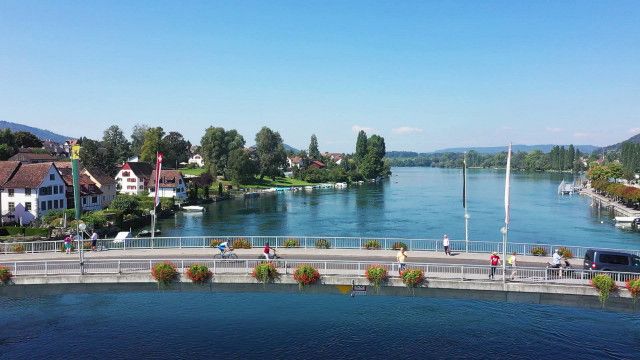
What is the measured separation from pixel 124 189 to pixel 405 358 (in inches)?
4204

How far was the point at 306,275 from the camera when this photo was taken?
89.0 ft

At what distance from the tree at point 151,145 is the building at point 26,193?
8636 cm

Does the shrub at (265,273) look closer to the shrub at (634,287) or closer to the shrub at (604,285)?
the shrub at (604,285)

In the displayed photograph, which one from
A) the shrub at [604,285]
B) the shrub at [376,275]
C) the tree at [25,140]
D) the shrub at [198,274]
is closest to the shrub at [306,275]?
the shrub at [376,275]

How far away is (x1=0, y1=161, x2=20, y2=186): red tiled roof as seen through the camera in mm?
74625

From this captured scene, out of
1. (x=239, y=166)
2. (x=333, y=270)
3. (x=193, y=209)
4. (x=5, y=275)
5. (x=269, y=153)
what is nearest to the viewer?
(x=5, y=275)

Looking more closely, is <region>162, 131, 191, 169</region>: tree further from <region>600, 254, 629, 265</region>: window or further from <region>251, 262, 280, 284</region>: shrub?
<region>600, 254, 629, 265</region>: window

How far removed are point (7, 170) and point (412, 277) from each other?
2893 inches

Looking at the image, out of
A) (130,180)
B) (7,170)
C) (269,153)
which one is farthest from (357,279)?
(269,153)

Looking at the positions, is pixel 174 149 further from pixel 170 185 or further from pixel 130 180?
pixel 170 185

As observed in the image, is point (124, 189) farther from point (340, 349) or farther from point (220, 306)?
point (340, 349)

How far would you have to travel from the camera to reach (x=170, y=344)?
1235 inches

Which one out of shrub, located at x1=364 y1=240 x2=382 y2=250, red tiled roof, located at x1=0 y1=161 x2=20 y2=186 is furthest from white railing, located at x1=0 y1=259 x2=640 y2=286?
red tiled roof, located at x1=0 y1=161 x2=20 y2=186

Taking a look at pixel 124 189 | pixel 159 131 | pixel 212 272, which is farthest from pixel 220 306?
pixel 159 131
